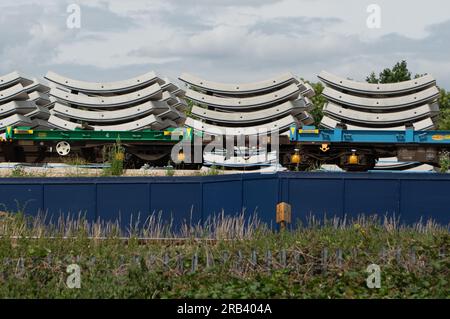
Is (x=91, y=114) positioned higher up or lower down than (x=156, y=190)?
higher up

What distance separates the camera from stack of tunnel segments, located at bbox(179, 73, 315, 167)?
22656mm

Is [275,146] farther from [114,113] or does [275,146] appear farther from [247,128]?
[114,113]

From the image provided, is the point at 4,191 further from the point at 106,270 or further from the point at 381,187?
the point at 381,187

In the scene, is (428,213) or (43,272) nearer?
(43,272)

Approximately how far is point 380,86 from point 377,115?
3.23 feet

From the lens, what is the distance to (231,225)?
43.2 feet

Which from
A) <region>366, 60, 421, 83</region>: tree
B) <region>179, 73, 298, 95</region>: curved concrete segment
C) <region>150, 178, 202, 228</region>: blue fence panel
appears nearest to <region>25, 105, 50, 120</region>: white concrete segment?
<region>179, 73, 298, 95</region>: curved concrete segment

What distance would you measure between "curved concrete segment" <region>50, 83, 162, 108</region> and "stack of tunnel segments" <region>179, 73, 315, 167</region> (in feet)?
4.28

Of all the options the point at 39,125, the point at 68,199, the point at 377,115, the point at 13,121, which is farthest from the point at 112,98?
the point at 68,199

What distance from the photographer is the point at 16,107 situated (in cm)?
2467
